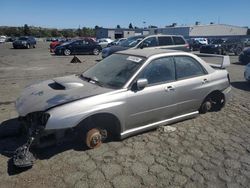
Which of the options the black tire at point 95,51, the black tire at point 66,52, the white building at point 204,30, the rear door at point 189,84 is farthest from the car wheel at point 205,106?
the white building at point 204,30

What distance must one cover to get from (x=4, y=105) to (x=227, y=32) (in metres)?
72.4

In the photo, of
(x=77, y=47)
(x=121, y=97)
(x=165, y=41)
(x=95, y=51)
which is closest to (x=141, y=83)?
(x=121, y=97)

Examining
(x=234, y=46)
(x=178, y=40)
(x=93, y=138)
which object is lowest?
(x=93, y=138)

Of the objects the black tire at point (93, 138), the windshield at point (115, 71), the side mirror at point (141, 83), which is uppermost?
the windshield at point (115, 71)

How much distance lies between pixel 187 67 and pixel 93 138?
2476 millimetres

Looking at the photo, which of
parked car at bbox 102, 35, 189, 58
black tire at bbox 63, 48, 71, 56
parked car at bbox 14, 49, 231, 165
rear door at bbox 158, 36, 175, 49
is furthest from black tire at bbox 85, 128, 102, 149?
black tire at bbox 63, 48, 71, 56

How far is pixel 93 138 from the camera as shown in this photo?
421cm

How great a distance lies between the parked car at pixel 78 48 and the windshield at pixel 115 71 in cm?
1839

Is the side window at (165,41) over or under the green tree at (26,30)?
under

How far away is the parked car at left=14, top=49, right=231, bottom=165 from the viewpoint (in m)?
3.88

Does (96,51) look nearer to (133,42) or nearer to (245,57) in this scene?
(133,42)

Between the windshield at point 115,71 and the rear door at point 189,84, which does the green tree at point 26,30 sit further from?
the rear door at point 189,84

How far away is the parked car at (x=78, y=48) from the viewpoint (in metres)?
22.9

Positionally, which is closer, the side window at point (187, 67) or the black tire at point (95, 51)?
the side window at point (187, 67)
